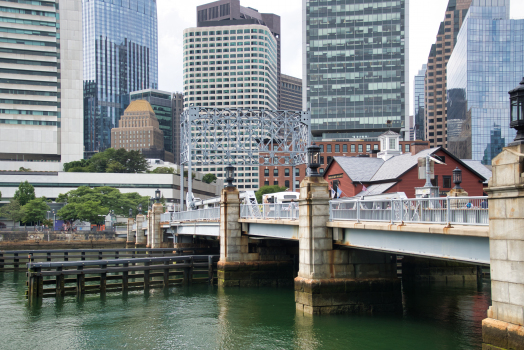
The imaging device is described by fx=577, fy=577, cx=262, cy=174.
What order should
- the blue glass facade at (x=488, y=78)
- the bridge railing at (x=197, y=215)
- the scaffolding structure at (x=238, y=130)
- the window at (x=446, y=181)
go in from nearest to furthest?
1. the bridge railing at (x=197, y=215)
2. the scaffolding structure at (x=238, y=130)
3. the window at (x=446, y=181)
4. the blue glass facade at (x=488, y=78)

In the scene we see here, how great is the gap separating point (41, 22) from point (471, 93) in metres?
125

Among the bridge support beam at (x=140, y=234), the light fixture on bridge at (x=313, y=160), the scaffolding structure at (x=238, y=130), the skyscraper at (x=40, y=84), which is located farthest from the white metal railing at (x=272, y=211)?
the skyscraper at (x=40, y=84)

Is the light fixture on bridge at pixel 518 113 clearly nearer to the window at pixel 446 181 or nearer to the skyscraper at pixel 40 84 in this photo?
the window at pixel 446 181

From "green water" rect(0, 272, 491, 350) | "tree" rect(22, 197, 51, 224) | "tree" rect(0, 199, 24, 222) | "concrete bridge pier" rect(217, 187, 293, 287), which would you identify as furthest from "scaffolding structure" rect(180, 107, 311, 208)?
"tree" rect(0, 199, 24, 222)

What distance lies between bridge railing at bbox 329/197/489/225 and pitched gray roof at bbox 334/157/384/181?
30849 millimetres

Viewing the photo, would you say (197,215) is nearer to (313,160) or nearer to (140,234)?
(313,160)

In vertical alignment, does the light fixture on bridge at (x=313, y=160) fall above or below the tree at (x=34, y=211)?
above

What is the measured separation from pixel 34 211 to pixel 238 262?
89131 mm

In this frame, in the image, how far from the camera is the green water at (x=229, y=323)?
24.1 metres

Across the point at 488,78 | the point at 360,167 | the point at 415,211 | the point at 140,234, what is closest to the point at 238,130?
the point at 360,167

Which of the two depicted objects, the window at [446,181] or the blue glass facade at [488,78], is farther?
the blue glass facade at [488,78]

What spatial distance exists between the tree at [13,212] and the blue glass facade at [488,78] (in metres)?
122

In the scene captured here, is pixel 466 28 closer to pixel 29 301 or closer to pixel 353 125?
pixel 353 125

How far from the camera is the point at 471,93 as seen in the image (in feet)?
561
